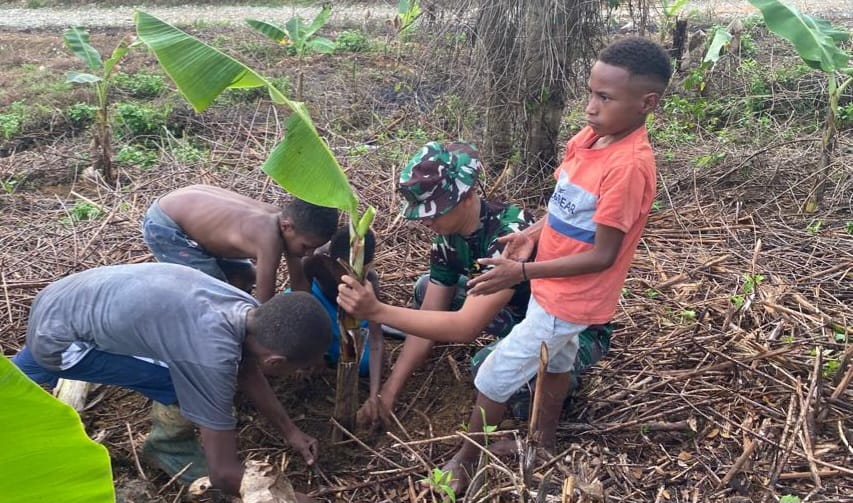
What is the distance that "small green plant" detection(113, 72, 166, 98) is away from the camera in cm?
Answer: 769

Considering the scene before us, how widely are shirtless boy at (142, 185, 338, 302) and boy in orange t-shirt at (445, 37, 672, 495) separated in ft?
3.18

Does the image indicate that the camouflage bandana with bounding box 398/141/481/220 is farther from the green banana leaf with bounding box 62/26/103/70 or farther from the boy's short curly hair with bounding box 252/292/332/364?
the green banana leaf with bounding box 62/26/103/70

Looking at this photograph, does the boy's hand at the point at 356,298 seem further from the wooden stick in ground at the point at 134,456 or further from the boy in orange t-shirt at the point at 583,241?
the wooden stick in ground at the point at 134,456

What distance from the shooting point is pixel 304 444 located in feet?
8.48

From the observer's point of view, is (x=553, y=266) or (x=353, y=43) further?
(x=353, y=43)

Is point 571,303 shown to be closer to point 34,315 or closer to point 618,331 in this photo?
point 618,331

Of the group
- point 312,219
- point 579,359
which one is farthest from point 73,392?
point 579,359

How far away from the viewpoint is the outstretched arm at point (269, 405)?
246 centimetres

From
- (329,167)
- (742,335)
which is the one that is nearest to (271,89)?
(329,167)

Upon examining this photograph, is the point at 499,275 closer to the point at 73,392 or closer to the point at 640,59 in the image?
the point at 640,59

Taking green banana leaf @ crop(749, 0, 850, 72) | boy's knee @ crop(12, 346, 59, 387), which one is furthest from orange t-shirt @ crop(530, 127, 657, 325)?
green banana leaf @ crop(749, 0, 850, 72)

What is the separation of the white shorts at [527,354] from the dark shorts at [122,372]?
1160 mm

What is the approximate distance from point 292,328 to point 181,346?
0.38 metres

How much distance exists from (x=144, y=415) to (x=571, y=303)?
1858mm
